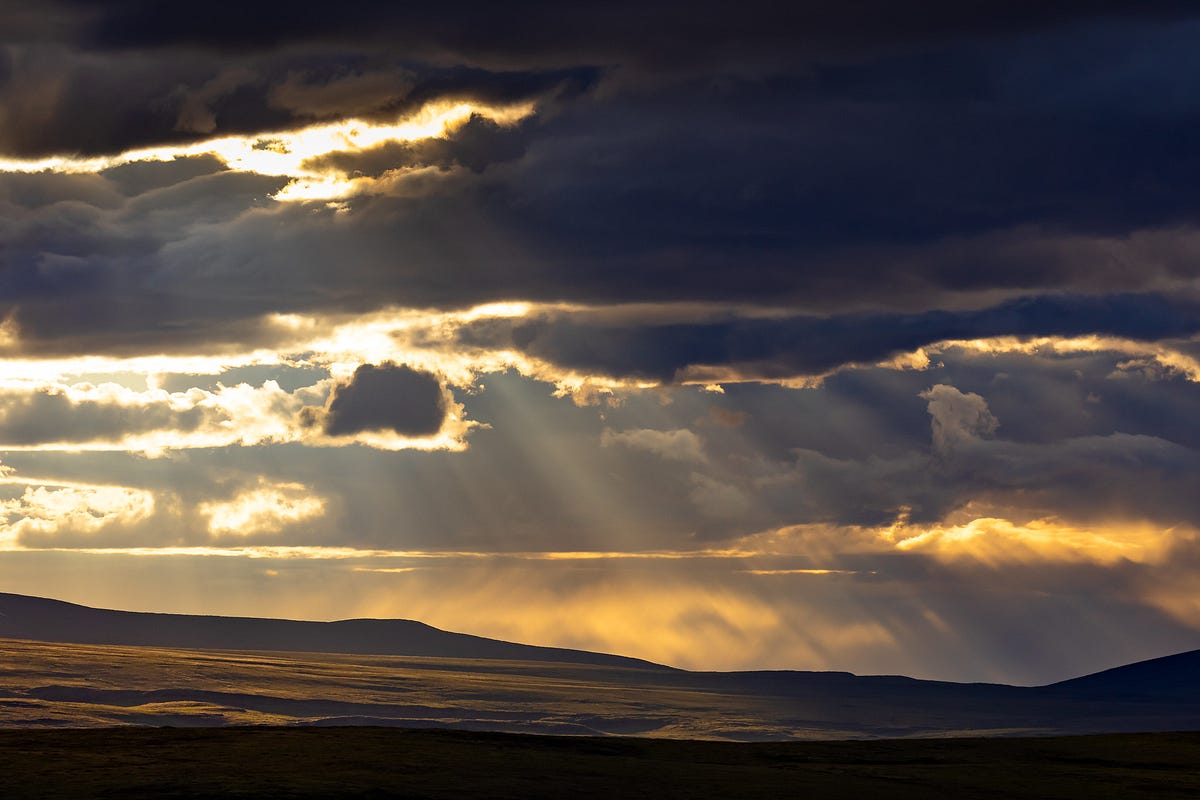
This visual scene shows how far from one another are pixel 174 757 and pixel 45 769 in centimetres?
1093

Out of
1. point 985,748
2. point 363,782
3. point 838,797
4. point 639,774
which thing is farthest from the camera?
point 985,748

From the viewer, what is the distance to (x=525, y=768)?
119062mm

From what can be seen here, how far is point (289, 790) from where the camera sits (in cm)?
10044

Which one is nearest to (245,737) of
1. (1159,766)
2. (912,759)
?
(912,759)

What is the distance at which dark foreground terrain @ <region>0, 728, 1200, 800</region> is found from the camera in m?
104

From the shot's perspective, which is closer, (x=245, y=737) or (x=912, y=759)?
(x=245, y=737)

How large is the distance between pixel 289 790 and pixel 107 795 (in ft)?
34.2

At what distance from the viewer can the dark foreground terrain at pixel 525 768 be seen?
10375 centimetres

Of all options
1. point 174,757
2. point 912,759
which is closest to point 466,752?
point 174,757

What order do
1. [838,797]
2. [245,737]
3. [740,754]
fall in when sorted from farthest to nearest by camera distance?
[740,754] → [245,737] → [838,797]

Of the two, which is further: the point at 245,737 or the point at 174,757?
the point at 245,737

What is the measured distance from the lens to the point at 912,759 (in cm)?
14650

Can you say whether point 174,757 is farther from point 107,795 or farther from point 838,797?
point 838,797

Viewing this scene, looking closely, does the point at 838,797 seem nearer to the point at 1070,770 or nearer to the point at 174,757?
the point at 1070,770
